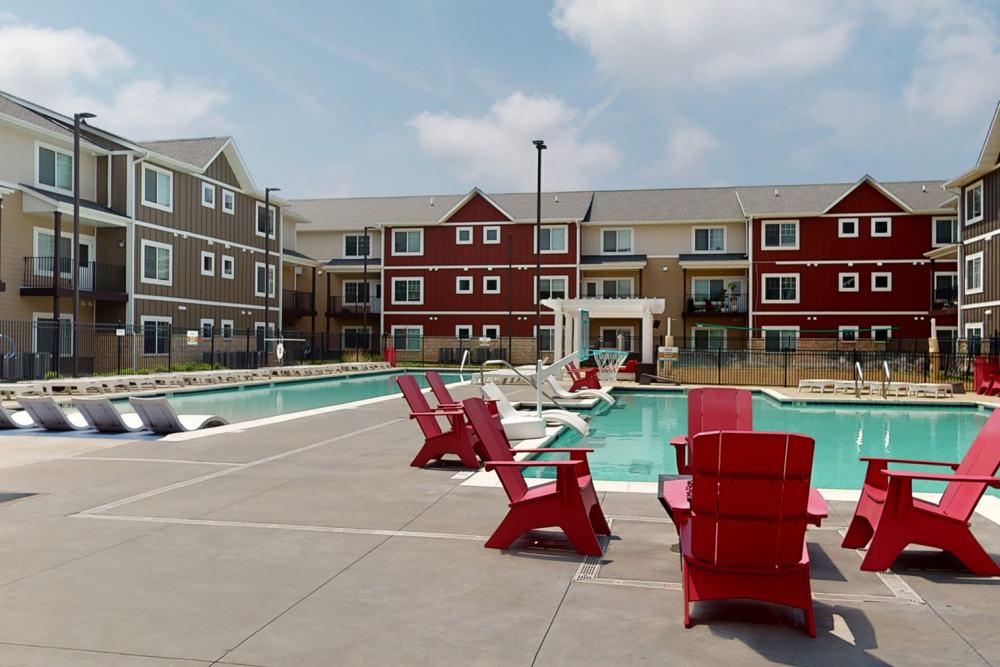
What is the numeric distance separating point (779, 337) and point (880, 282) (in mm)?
6157

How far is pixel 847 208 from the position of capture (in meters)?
44.9

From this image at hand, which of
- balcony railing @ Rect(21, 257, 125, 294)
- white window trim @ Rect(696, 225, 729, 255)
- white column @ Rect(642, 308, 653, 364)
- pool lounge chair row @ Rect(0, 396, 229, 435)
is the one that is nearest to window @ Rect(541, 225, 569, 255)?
white window trim @ Rect(696, 225, 729, 255)

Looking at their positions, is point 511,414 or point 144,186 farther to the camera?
point 144,186

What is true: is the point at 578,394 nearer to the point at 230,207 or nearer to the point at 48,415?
the point at 48,415

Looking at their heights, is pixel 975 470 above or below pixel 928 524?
above

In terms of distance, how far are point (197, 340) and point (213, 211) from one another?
7.40 meters

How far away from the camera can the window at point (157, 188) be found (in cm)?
3316

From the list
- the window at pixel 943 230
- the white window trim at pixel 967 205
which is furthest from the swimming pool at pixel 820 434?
the window at pixel 943 230

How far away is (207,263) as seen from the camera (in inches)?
1481

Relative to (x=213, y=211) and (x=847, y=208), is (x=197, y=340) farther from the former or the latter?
(x=847, y=208)

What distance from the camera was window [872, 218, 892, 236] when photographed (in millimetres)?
44531

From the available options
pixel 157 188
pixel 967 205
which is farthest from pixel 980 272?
pixel 157 188

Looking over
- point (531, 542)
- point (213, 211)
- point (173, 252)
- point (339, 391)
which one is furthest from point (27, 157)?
point (531, 542)

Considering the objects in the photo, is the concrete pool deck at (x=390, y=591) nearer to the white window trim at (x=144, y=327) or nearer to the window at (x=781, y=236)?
the white window trim at (x=144, y=327)
